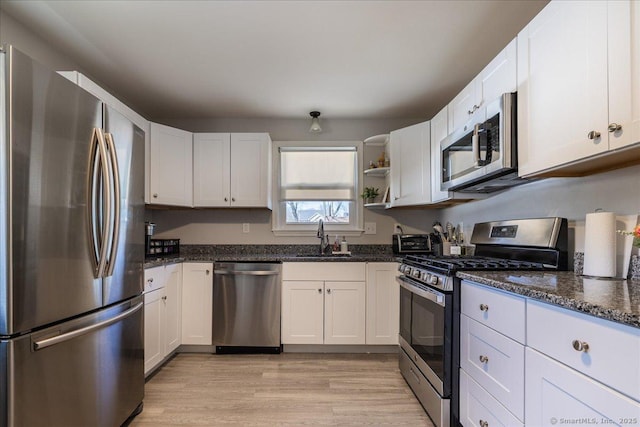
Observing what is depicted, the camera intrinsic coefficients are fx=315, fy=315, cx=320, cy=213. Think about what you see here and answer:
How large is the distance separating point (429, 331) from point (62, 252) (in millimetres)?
1918

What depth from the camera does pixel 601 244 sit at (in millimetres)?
1381

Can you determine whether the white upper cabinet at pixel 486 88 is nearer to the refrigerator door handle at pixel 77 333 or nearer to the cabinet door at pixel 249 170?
the cabinet door at pixel 249 170

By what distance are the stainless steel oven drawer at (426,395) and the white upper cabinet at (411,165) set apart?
133 cm

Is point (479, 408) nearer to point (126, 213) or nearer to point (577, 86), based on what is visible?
point (577, 86)

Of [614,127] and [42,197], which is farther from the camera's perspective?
[42,197]

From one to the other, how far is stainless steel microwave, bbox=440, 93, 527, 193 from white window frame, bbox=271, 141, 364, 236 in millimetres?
1322

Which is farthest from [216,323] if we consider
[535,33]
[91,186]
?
[535,33]

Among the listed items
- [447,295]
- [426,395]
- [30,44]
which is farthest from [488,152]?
[30,44]

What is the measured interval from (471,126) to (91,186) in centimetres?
207

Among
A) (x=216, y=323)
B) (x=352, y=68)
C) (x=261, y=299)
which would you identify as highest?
(x=352, y=68)

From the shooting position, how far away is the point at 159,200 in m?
2.86

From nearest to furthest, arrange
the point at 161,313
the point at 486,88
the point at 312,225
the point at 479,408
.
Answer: the point at 479,408 → the point at 486,88 → the point at 161,313 → the point at 312,225

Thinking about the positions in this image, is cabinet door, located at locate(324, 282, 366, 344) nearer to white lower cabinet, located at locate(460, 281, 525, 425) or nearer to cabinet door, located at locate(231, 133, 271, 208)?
cabinet door, located at locate(231, 133, 271, 208)

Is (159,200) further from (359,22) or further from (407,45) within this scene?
(407,45)
